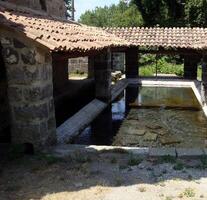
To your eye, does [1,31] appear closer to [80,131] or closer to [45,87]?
[45,87]

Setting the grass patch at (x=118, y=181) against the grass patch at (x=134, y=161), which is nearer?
the grass patch at (x=118, y=181)

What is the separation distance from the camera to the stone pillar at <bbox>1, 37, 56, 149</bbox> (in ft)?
26.0

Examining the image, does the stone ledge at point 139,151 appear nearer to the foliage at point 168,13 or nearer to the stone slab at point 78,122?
the stone slab at point 78,122

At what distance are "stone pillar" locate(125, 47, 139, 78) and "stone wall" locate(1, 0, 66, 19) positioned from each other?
6.47 m

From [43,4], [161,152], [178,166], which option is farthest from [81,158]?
[43,4]

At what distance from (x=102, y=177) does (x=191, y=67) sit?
18.7 meters

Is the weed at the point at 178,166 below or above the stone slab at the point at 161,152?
below

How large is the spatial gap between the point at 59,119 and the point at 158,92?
836cm

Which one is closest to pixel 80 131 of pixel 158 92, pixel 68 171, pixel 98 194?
pixel 68 171

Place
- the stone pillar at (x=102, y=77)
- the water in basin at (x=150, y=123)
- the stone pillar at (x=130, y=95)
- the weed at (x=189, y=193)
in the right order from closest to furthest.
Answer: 1. the weed at (x=189, y=193)
2. the water in basin at (x=150, y=123)
3. the stone pillar at (x=102, y=77)
4. the stone pillar at (x=130, y=95)

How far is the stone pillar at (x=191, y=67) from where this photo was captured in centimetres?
2434

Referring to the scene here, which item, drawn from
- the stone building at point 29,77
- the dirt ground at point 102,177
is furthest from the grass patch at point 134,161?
the stone building at point 29,77

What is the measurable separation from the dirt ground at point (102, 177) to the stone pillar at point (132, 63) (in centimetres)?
1712

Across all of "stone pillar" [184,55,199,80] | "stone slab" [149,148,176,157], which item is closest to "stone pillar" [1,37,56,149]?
"stone slab" [149,148,176,157]
